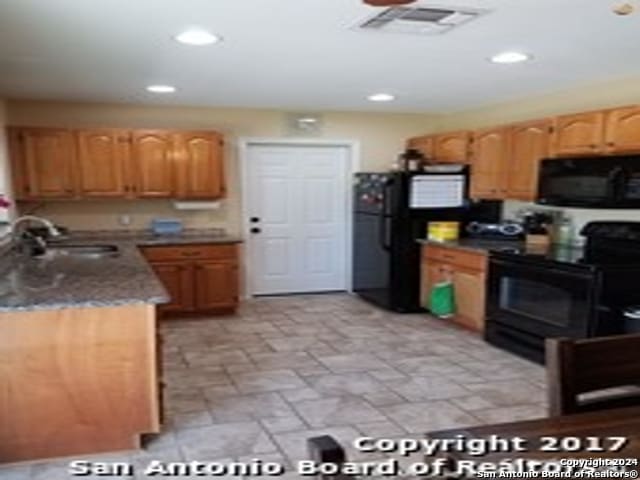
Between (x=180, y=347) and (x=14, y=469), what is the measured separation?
1.96 m

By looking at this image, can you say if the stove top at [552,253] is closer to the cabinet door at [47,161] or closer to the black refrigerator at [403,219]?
the black refrigerator at [403,219]

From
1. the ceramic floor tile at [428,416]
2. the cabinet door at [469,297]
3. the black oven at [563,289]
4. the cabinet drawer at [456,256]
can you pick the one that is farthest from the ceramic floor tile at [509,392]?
the cabinet drawer at [456,256]

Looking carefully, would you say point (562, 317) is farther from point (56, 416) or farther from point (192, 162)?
point (192, 162)

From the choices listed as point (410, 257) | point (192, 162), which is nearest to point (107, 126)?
point (192, 162)

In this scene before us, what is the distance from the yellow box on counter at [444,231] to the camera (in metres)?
5.43

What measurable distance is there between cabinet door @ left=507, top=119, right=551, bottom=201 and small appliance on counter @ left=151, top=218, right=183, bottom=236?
330 centimetres

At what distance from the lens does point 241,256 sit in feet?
20.7

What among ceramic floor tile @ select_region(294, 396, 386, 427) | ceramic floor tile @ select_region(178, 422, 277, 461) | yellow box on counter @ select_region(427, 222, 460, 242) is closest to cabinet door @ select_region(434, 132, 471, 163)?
yellow box on counter @ select_region(427, 222, 460, 242)

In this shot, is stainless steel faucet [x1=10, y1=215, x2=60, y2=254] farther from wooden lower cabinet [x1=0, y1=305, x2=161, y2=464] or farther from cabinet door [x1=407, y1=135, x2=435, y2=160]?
cabinet door [x1=407, y1=135, x2=435, y2=160]

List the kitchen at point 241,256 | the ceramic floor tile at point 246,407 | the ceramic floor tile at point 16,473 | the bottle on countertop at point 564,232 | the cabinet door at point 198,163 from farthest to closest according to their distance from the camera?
1. the cabinet door at point 198,163
2. the bottle on countertop at point 564,232
3. the ceramic floor tile at point 246,407
4. the kitchen at point 241,256
5. the ceramic floor tile at point 16,473

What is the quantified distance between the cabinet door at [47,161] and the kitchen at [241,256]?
2 cm

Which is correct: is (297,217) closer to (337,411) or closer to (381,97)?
(381,97)

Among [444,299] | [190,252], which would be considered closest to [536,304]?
[444,299]

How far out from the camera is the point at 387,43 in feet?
10.5
